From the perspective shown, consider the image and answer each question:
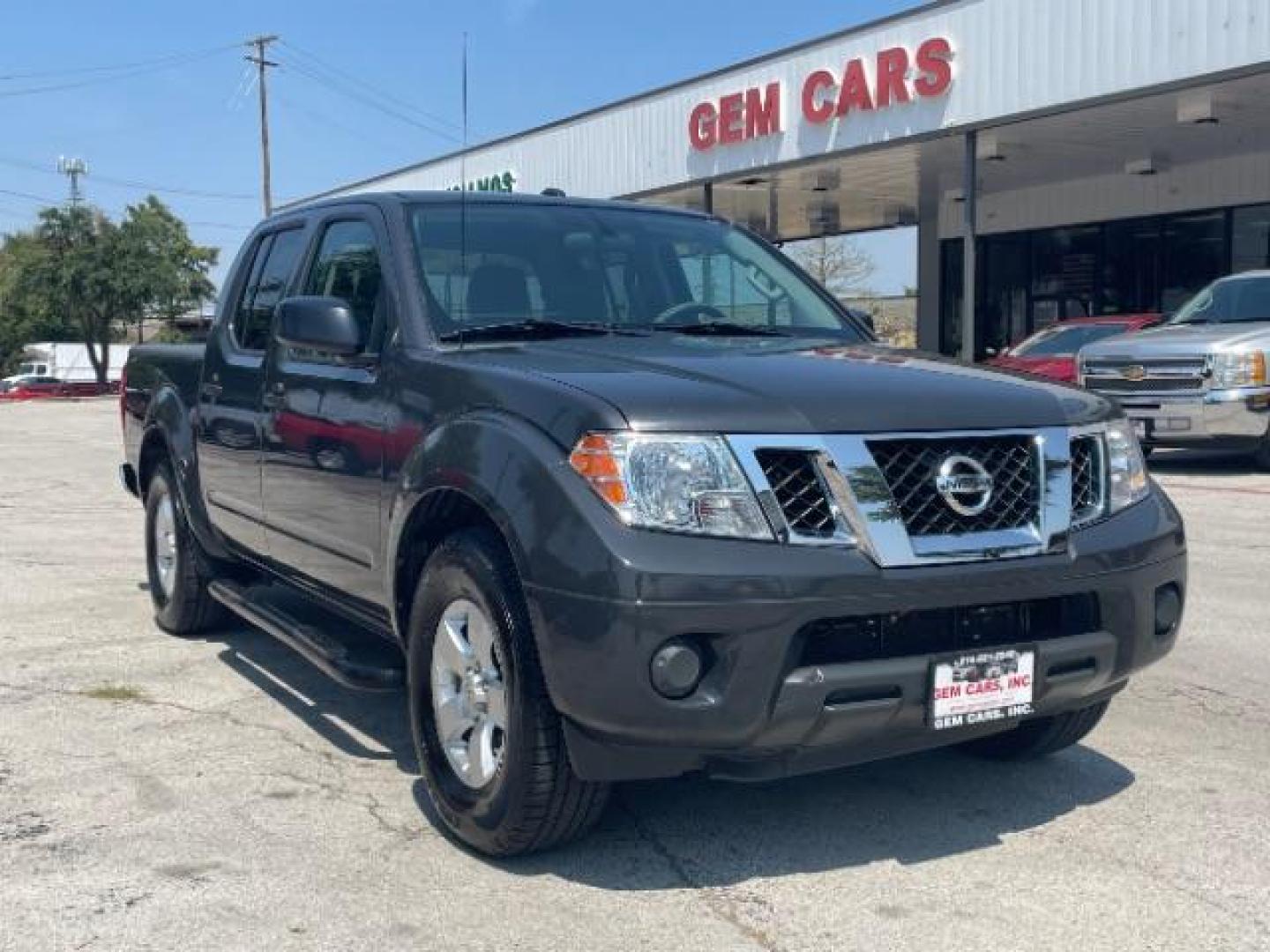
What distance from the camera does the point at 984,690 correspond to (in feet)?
11.1

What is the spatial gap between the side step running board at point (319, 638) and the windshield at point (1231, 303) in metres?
10.7

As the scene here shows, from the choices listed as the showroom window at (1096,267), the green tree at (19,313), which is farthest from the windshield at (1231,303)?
the green tree at (19,313)

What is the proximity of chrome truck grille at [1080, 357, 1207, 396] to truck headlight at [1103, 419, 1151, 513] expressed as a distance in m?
9.15

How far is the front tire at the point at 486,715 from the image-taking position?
3.40 meters

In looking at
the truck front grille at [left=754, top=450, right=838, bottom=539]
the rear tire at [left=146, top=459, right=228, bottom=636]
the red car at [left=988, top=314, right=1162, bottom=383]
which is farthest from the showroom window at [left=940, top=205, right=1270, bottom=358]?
the truck front grille at [left=754, top=450, right=838, bottom=539]

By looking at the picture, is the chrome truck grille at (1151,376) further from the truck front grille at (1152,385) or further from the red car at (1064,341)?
the red car at (1064,341)

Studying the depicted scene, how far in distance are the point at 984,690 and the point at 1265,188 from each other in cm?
2132

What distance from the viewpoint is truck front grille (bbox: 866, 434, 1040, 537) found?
333 centimetres

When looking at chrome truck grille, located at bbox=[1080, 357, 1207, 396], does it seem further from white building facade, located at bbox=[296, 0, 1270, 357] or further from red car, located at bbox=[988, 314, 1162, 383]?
white building facade, located at bbox=[296, 0, 1270, 357]

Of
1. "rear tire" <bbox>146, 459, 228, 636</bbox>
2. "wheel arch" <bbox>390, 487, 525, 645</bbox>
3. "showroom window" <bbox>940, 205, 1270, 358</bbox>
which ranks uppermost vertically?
"showroom window" <bbox>940, 205, 1270, 358</bbox>

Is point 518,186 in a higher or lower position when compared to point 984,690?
higher

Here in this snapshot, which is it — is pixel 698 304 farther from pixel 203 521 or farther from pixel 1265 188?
pixel 1265 188

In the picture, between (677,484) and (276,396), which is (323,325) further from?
(677,484)

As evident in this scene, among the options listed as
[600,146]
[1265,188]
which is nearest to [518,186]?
[600,146]
